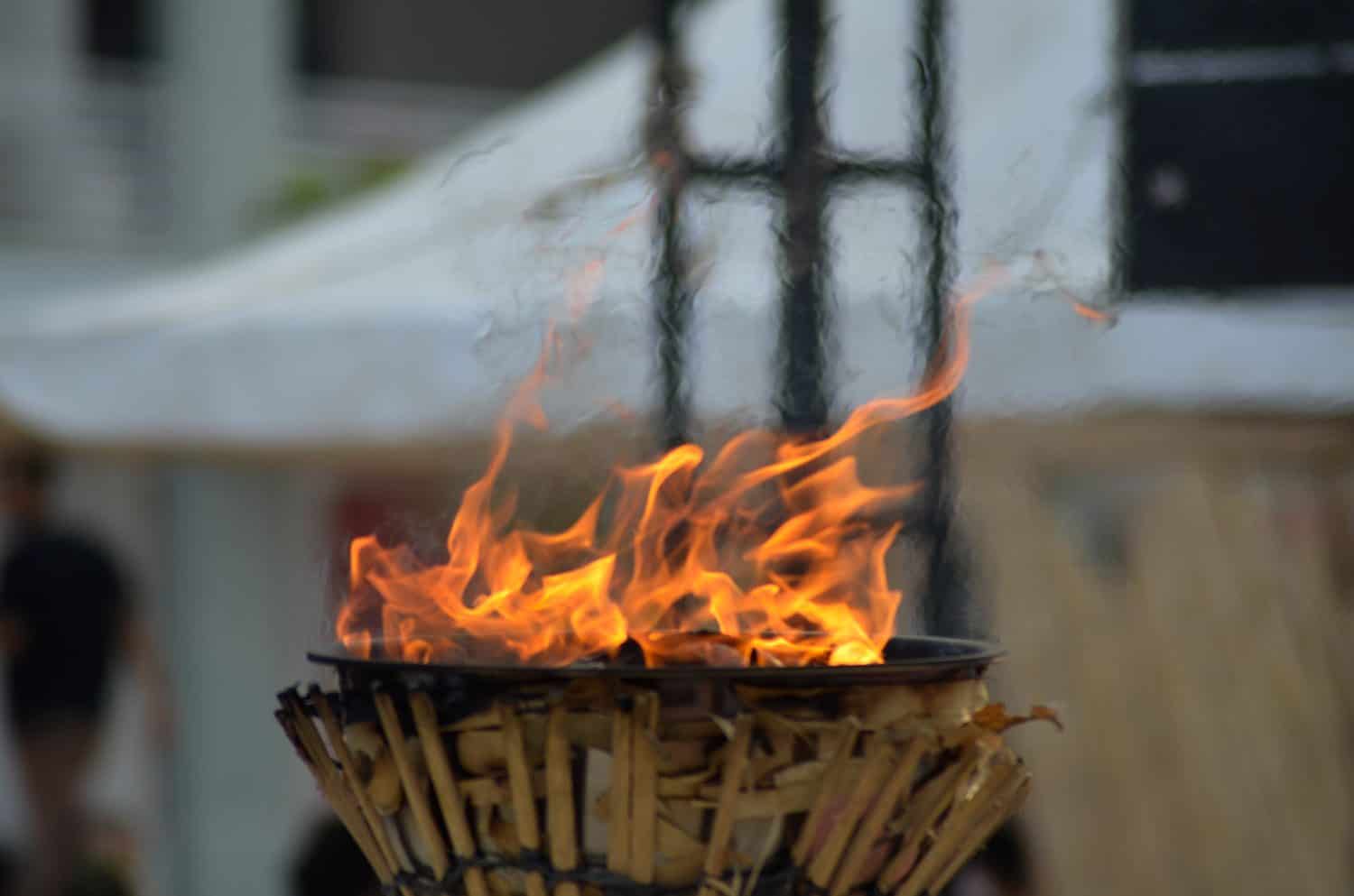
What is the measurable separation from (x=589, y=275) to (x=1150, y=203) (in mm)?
1020

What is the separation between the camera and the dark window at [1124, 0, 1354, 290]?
3.21m

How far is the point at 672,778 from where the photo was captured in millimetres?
1465

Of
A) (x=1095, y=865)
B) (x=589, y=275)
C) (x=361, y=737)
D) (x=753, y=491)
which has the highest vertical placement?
(x=589, y=275)

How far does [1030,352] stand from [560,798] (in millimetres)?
2113

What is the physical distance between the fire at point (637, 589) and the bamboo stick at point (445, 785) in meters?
0.10

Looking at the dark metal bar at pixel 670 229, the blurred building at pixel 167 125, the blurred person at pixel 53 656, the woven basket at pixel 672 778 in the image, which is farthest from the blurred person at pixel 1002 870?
the blurred building at pixel 167 125

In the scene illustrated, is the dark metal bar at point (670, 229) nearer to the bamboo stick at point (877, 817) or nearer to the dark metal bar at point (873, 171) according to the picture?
the dark metal bar at point (873, 171)

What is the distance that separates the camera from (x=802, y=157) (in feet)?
8.80

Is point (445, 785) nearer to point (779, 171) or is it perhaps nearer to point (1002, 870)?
point (779, 171)

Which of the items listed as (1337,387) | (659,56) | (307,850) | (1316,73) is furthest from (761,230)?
(307,850)

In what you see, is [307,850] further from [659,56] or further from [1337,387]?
[1337,387]

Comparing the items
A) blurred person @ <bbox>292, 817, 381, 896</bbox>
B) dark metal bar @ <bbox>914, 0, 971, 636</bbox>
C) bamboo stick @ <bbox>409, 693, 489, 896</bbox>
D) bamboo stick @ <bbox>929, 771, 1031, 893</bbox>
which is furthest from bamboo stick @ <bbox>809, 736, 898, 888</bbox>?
blurred person @ <bbox>292, 817, 381, 896</bbox>

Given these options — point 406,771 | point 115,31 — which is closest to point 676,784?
point 406,771

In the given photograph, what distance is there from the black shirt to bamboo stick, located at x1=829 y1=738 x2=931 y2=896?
4148mm
